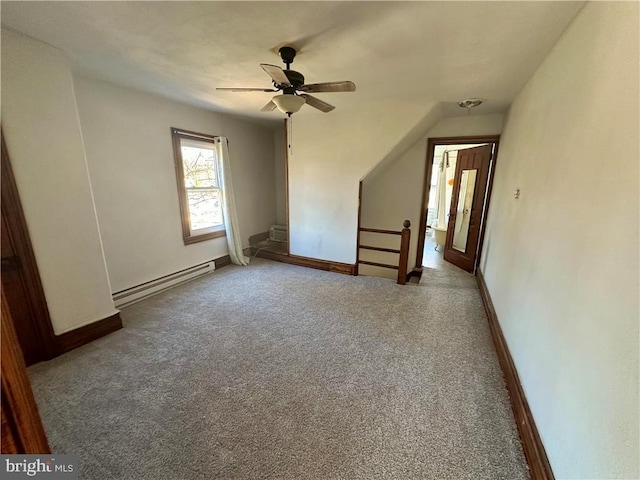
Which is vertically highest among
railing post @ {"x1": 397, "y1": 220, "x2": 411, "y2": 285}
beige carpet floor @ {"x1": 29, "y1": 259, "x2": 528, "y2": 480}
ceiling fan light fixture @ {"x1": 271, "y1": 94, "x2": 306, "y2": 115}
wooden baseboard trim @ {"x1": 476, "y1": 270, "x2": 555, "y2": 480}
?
ceiling fan light fixture @ {"x1": 271, "y1": 94, "x2": 306, "y2": 115}

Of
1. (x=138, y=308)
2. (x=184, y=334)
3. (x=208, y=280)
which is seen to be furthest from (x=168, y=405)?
(x=208, y=280)

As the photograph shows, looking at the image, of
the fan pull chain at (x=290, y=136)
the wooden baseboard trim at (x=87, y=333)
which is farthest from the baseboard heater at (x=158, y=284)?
the fan pull chain at (x=290, y=136)

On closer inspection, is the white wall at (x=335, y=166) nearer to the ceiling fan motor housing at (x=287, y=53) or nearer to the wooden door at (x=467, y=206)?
the wooden door at (x=467, y=206)

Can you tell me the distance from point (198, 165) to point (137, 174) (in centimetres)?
88

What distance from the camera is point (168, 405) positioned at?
67.6 inches

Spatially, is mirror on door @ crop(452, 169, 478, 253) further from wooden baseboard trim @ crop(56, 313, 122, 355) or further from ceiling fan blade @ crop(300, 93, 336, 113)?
wooden baseboard trim @ crop(56, 313, 122, 355)

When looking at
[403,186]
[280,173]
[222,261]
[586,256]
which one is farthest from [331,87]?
[280,173]

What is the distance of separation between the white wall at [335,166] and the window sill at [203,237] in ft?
3.64

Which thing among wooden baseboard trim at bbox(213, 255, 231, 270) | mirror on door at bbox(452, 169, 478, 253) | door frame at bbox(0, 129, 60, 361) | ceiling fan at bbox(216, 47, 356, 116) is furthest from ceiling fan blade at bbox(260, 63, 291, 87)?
mirror on door at bbox(452, 169, 478, 253)

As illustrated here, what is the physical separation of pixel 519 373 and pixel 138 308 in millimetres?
3529

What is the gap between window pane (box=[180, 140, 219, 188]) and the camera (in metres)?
3.60

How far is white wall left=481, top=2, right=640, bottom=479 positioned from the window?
3.75 metres

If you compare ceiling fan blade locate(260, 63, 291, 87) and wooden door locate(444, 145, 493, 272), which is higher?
ceiling fan blade locate(260, 63, 291, 87)

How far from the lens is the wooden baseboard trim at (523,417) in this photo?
4.15ft
